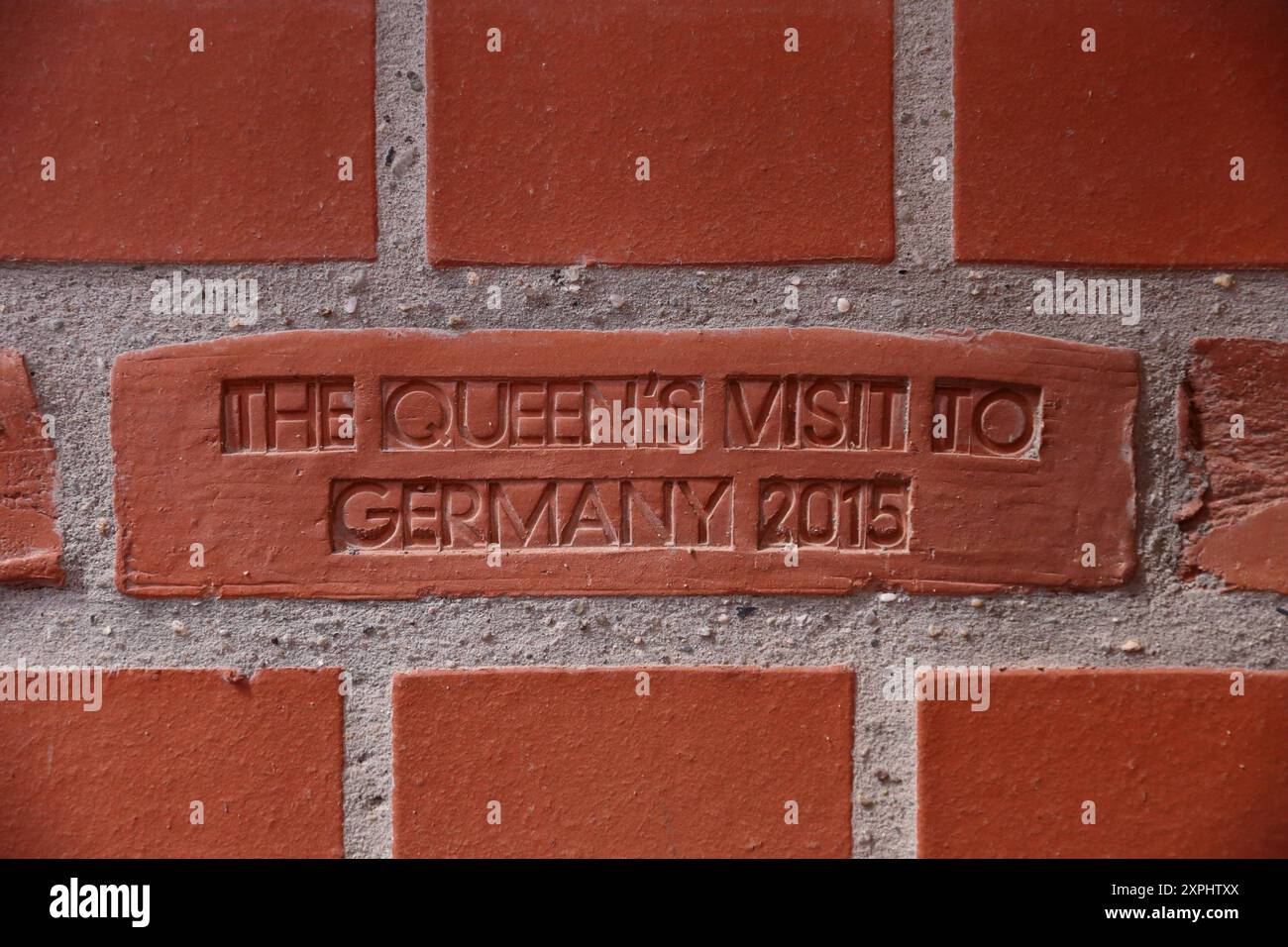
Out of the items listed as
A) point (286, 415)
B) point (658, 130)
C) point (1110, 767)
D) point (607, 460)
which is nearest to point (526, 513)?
point (607, 460)

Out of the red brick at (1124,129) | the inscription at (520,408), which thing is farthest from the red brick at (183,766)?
the red brick at (1124,129)

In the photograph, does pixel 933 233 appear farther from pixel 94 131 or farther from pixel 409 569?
pixel 94 131

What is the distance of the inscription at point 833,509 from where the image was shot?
0.70 metres

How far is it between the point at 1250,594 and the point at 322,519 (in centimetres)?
73

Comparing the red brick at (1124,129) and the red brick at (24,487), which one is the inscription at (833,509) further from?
the red brick at (24,487)

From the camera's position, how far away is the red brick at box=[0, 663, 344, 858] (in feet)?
2.29

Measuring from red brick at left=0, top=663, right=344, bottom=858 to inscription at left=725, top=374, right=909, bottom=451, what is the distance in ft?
1.25

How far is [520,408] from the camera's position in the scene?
2.27 ft

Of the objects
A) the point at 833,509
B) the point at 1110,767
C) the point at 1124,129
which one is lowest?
the point at 1110,767

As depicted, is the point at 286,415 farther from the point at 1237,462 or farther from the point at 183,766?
the point at 1237,462

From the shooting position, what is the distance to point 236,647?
0.70 meters

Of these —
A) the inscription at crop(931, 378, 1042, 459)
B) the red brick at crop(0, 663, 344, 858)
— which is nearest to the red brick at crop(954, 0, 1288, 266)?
the inscription at crop(931, 378, 1042, 459)

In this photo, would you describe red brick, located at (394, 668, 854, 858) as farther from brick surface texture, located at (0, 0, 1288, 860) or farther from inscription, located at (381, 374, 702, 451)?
inscription, located at (381, 374, 702, 451)

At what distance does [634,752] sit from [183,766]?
357 millimetres
